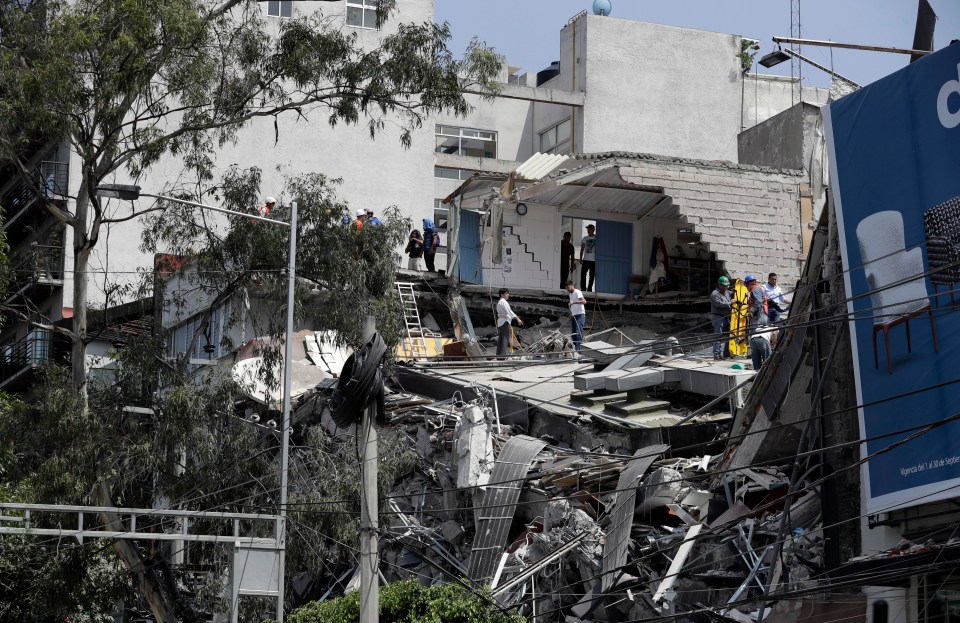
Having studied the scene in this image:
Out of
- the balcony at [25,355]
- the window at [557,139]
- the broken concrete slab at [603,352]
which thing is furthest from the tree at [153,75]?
the window at [557,139]

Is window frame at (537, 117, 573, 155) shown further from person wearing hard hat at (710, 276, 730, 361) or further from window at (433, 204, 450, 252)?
person wearing hard hat at (710, 276, 730, 361)

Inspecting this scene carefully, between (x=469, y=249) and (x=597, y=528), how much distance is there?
1679 cm

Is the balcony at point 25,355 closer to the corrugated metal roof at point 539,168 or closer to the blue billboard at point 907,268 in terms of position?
the corrugated metal roof at point 539,168

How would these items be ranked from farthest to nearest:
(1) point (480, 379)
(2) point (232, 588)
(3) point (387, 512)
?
1. (1) point (480, 379)
2. (3) point (387, 512)
3. (2) point (232, 588)

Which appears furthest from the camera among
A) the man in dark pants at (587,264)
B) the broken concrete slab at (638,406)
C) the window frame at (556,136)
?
the window frame at (556,136)

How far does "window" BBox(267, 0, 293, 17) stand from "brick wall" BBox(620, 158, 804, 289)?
16.9 m

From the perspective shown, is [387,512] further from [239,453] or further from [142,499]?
[142,499]

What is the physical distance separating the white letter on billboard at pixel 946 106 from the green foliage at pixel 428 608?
26.7ft

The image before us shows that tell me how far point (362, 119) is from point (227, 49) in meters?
19.9

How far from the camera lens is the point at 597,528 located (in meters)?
18.9

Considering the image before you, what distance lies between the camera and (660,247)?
3559 cm

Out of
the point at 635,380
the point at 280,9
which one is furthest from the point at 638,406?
the point at 280,9

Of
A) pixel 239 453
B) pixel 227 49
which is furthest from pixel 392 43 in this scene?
pixel 239 453

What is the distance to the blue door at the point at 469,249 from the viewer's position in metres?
34.5
